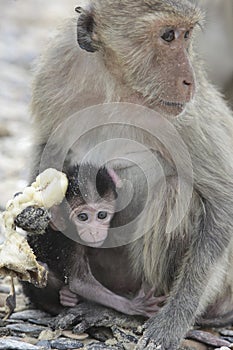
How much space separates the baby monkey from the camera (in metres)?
5.83

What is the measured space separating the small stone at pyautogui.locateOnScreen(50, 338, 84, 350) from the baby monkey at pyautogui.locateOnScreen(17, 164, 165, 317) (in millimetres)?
368

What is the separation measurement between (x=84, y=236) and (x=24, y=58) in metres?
8.30

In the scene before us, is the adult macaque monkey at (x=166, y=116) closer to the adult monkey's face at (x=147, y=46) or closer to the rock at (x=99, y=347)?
the adult monkey's face at (x=147, y=46)

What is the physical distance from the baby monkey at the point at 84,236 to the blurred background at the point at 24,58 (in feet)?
2.80

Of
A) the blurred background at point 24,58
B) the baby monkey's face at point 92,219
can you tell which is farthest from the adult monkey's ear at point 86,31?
the baby monkey's face at point 92,219

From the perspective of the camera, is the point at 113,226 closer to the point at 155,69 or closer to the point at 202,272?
the point at 202,272

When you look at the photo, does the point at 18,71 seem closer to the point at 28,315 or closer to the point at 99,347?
the point at 28,315

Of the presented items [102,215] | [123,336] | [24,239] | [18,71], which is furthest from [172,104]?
[18,71]

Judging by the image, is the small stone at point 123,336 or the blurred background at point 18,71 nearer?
the small stone at point 123,336

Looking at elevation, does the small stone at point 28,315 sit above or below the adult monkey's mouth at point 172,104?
below

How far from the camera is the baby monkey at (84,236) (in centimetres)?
583

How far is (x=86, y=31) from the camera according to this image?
5812 millimetres

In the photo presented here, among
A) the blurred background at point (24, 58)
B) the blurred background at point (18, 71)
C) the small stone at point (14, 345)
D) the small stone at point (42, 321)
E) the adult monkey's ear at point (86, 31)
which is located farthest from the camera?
the blurred background at point (18, 71)

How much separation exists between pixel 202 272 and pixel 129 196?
1.99ft
